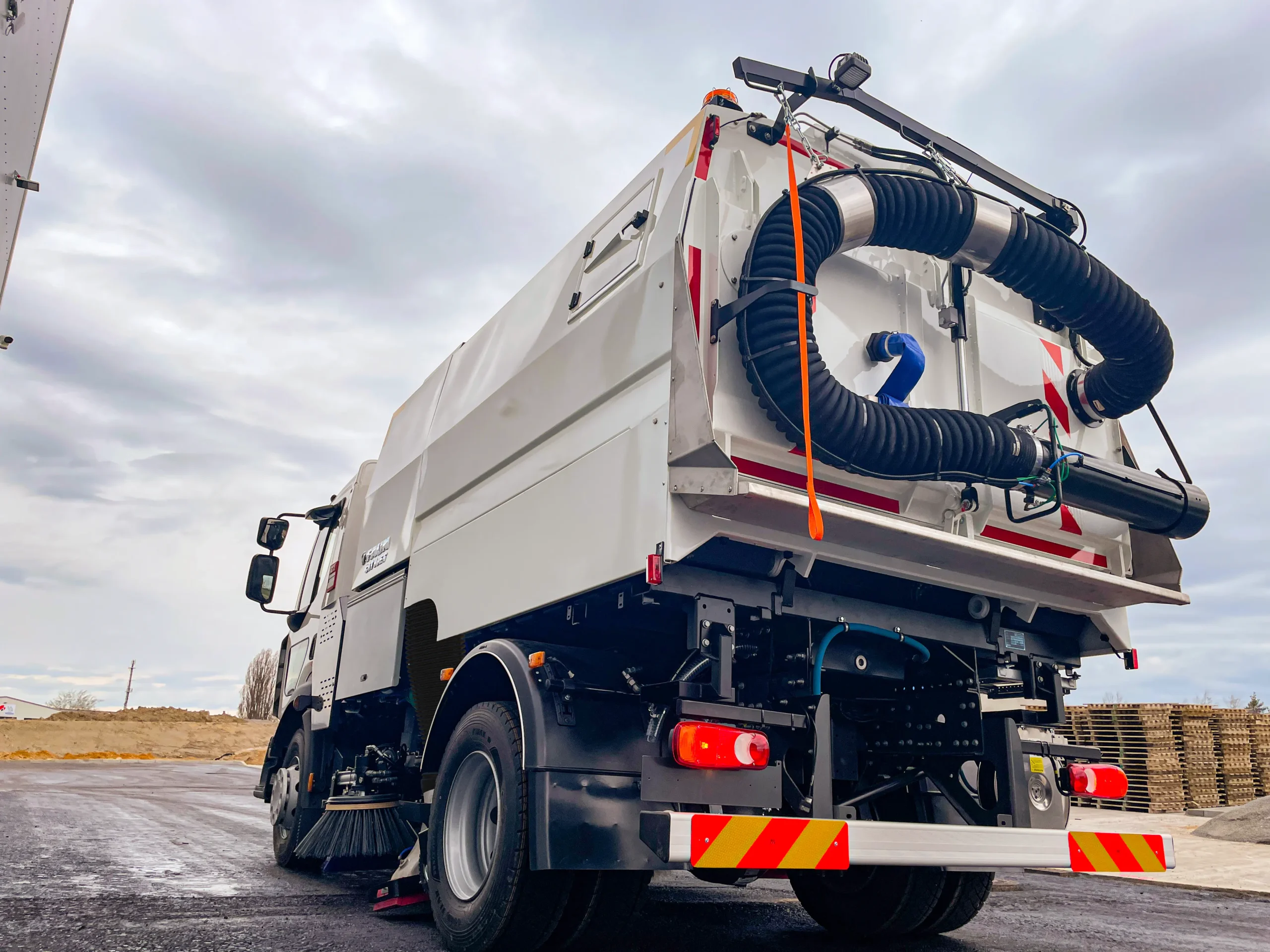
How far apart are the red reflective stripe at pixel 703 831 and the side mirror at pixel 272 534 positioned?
535 centimetres

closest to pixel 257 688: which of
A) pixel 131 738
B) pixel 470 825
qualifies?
pixel 131 738

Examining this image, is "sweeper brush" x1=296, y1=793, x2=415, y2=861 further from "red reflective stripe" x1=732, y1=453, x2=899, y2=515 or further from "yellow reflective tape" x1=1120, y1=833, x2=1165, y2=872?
"yellow reflective tape" x1=1120, y1=833, x2=1165, y2=872

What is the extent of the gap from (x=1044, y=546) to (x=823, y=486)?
1.26 m

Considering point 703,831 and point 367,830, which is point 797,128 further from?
point 367,830

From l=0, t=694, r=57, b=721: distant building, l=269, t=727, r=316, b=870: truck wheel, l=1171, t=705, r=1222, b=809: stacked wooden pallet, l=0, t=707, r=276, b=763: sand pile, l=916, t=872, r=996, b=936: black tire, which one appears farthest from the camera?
l=0, t=694, r=57, b=721: distant building

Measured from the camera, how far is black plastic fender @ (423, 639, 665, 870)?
3.12 metres

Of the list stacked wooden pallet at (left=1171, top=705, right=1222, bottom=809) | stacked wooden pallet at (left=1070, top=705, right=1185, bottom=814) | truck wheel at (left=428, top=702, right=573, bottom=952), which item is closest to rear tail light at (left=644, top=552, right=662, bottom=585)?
truck wheel at (left=428, top=702, right=573, bottom=952)

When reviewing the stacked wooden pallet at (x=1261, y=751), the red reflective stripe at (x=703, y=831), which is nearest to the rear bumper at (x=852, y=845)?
the red reflective stripe at (x=703, y=831)

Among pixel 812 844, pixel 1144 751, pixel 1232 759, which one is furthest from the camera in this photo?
pixel 1232 759

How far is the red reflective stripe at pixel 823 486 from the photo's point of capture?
3166 millimetres

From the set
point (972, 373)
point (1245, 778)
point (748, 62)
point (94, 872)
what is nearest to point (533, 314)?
point (748, 62)

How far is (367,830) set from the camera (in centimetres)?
543

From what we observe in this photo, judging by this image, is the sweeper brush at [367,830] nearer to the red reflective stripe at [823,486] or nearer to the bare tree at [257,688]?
the red reflective stripe at [823,486]

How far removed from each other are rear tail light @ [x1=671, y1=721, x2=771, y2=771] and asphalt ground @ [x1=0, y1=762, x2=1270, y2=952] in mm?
1340
